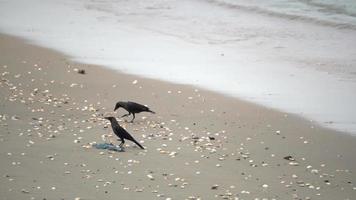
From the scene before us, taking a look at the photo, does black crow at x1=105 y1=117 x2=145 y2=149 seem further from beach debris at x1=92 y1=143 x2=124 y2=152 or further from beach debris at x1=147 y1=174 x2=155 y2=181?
beach debris at x1=147 y1=174 x2=155 y2=181

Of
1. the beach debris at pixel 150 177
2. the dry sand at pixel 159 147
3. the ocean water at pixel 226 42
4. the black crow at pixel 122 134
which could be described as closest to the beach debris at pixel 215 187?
the dry sand at pixel 159 147

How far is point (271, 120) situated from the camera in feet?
34.2

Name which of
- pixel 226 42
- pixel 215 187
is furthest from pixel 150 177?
pixel 226 42

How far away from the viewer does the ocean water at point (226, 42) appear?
1246 centimetres

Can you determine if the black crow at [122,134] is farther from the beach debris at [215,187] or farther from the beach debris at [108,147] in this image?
the beach debris at [215,187]

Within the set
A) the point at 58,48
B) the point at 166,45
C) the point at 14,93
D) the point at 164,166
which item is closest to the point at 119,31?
the point at 166,45

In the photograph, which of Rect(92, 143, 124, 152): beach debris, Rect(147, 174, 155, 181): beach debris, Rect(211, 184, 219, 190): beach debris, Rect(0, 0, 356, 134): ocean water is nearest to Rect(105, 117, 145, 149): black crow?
Rect(92, 143, 124, 152): beach debris

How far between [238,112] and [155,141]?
2.07m

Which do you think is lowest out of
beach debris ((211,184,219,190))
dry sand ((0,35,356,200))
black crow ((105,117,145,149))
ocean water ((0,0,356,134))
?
beach debris ((211,184,219,190))

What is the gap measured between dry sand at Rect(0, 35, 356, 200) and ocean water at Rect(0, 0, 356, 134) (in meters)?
0.95

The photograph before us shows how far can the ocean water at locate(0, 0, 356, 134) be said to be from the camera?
1246cm

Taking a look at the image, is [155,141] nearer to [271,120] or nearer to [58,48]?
[271,120]

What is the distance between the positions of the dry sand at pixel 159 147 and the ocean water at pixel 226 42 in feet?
3.12

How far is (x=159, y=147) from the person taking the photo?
887 cm
